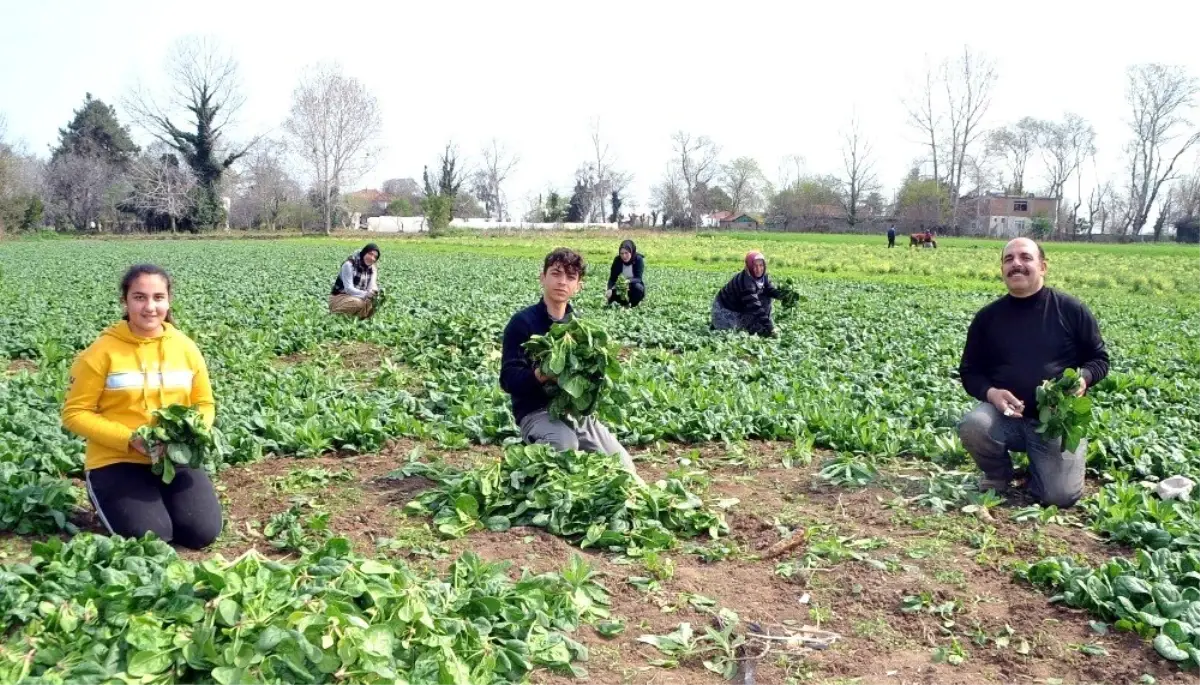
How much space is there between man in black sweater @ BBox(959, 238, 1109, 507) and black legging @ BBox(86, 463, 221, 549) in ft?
16.2

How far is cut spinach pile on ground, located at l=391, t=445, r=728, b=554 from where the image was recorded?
5262mm

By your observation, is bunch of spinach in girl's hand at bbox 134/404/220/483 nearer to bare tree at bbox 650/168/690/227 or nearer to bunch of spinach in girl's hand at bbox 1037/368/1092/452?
bunch of spinach in girl's hand at bbox 1037/368/1092/452

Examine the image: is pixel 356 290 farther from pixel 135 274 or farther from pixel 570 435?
pixel 135 274

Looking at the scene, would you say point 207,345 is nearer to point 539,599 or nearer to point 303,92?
point 539,599

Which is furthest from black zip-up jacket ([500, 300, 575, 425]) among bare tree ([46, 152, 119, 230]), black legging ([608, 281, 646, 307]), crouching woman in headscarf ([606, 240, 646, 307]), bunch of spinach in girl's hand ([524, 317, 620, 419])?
bare tree ([46, 152, 119, 230])

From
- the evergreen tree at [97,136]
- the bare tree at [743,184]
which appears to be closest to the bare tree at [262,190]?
the evergreen tree at [97,136]

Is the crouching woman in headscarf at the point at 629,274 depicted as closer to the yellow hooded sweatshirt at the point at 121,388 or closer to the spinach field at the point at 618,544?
the spinach field at the point at 618,544

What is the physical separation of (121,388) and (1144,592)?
541cm

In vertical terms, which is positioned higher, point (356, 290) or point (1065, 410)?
point (356, 290)

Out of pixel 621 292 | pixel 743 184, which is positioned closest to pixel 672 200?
pixel 743 184

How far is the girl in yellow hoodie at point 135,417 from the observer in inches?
193

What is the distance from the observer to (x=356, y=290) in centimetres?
1436

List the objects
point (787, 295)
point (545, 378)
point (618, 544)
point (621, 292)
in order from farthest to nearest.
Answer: point (621, 292)
point (787, 295)
point (545, 378)
point (618, 544)

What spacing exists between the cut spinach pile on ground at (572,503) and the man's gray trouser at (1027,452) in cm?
199
